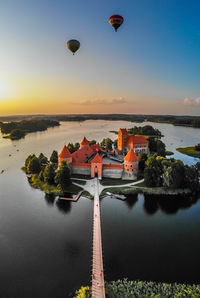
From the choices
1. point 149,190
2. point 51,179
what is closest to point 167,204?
point 149,190

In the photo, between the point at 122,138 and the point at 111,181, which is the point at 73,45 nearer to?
the point at 111,181

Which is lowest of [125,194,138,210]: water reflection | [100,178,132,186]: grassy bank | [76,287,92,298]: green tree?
[76,287,92,298]: green tree

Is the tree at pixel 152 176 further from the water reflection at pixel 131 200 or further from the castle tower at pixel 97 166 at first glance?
the castle tower at pixel 97 166

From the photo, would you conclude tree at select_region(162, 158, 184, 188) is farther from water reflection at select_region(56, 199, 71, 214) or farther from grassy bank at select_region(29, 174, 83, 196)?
water reflection at select_region(56, 199, 71, 214)

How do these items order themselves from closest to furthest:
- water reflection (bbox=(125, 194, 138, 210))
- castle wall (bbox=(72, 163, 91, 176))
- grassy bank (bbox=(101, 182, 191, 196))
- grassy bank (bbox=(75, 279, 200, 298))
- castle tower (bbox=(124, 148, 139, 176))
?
grassy bank (bbox=(75, 279, 200, 298)) → water reflection (bbox=(125, 194, 138, 210)) → grassy bank (bbox=(101, 182, 191, 196)) → castle tower (bbox=(124, 148, 139, 176)) → castle wall (bbox=(72, 163, 91, 176))

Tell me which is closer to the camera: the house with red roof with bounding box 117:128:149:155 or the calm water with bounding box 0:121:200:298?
the calm water with bounding box 0:121:200:298

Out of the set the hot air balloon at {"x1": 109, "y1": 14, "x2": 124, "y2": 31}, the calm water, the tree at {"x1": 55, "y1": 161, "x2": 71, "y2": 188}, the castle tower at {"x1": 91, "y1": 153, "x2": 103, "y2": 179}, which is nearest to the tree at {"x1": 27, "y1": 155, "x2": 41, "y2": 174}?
the calm water

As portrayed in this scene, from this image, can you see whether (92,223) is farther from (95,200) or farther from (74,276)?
(74,276)
